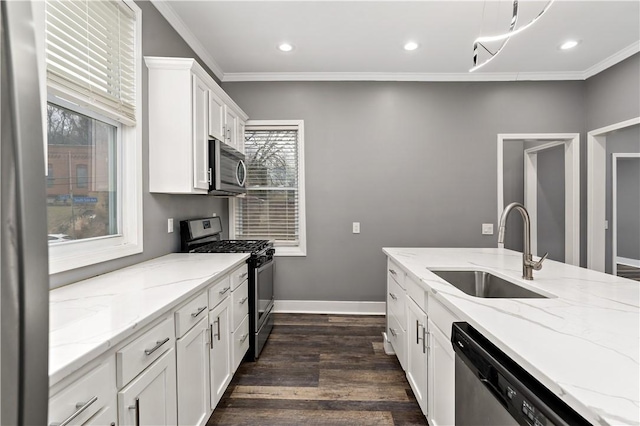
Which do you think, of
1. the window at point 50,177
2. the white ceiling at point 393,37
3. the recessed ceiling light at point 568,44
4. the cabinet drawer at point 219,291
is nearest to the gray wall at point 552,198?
the white ceiling at point 393,37

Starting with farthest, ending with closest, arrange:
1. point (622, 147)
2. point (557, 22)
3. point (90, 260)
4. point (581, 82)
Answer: point (622, 147)
point (581, 82)
point (557, 22)
point (90, 260)

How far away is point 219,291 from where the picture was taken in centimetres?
185

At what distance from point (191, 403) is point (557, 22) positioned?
151 inches

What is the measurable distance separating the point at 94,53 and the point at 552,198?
5.21 meters

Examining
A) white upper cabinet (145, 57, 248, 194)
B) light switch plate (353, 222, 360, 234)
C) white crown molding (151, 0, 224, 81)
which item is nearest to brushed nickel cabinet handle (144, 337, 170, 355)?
white upper cabinet (145, 57, 248, 194)

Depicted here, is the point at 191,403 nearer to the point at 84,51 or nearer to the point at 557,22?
the point at 84,51

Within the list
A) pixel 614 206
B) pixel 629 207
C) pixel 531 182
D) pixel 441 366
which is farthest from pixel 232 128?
pixel 629 207

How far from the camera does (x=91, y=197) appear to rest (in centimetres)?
175

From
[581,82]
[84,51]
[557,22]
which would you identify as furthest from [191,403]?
[581,82]

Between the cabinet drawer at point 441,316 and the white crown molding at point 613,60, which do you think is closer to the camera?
the cabinet drawer at point 441,316

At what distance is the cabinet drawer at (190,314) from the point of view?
137 centimetres

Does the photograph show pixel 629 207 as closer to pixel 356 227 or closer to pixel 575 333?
pixel 356 227

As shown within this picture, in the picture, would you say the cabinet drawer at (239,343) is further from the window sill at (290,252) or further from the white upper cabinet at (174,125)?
the window sill at (290,252)

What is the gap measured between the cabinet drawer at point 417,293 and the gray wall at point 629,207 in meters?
6.22
